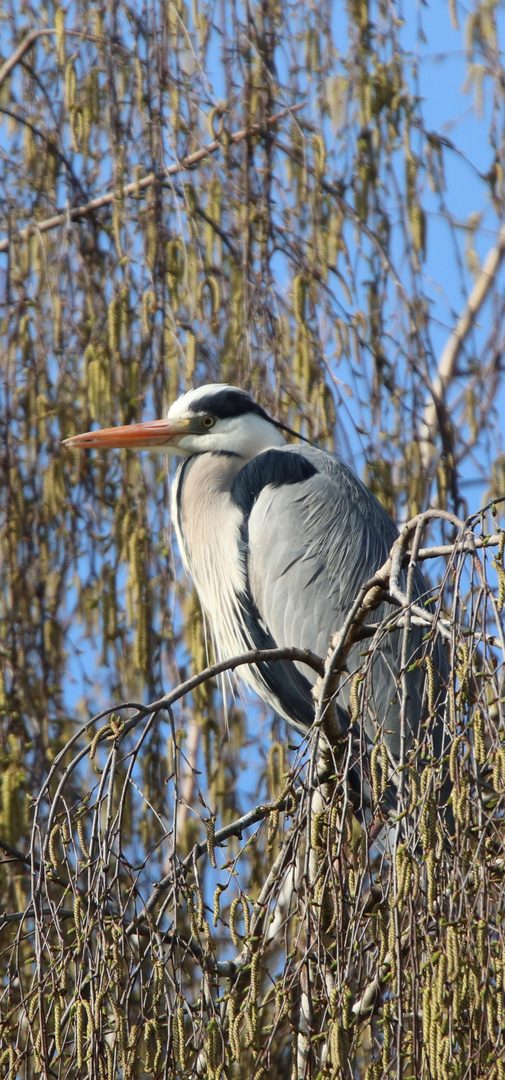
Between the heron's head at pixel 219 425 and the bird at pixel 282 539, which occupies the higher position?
the heron's head at pixel 219 425

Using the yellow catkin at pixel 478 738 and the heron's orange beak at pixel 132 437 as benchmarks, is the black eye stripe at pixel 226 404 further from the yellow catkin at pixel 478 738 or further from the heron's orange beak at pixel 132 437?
the yellow catkin at pixel 478 738

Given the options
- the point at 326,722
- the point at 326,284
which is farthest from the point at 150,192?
the point at 326,722

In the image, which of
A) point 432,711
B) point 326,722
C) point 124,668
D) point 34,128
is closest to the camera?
point 432,711

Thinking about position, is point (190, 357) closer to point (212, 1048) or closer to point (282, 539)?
point (282, 539)

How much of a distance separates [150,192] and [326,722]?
1.38 meters

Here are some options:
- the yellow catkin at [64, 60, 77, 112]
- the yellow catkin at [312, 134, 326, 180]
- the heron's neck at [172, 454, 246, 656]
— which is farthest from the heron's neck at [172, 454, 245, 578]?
the yellow catkin at [64, 60, 77, 112]

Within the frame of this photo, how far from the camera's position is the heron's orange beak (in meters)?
2.57

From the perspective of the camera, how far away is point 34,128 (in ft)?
9.10

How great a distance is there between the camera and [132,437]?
2.66 meters

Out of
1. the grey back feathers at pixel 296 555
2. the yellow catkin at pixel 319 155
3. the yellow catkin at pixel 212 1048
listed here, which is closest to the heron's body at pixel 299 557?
the grey back feathers at pixel 296 555

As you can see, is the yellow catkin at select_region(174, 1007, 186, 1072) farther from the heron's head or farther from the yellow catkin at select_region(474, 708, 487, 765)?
the heron's head

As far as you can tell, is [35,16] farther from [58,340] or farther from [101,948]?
[101,948]

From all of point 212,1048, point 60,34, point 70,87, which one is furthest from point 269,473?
point 212,1048

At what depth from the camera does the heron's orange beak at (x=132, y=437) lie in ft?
8.42
